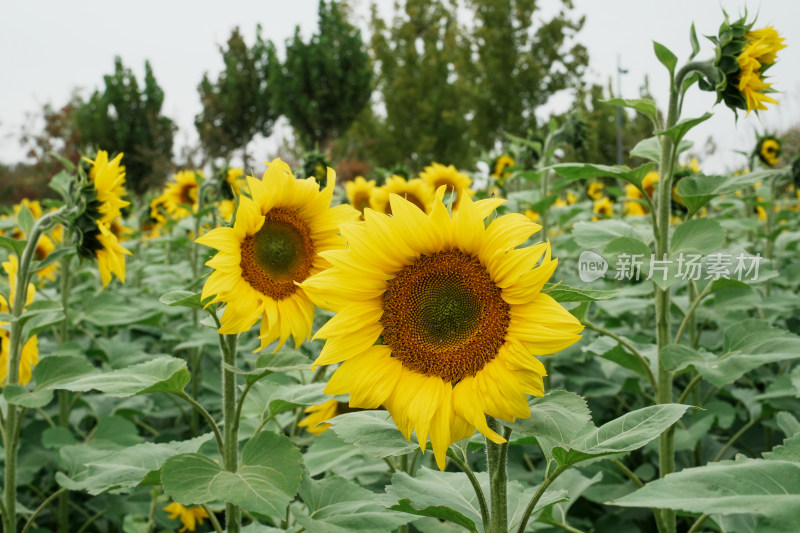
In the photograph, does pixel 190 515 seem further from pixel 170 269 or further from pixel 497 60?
pixel 497 60

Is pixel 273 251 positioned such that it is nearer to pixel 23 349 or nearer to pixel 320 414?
pixel 320 414

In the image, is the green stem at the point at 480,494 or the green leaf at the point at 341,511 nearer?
the green stem at the point at 480,494

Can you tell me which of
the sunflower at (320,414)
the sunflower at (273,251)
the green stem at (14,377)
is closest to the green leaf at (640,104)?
the sunflower at (273,251)

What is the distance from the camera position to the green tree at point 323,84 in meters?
21.1

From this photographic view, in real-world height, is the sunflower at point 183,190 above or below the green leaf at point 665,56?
below

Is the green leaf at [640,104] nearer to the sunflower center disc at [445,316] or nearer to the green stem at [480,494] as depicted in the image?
the sunflower center disc at [445,316]

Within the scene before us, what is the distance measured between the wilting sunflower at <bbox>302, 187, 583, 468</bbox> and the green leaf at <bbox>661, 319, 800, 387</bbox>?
2.58 ft

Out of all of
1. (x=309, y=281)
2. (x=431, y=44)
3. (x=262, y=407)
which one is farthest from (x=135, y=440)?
(x=431, y=44)

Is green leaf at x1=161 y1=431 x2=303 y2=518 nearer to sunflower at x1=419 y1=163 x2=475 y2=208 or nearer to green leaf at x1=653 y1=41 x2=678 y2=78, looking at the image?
green leaf at x1=653 y1=41 x2=678 y2=78

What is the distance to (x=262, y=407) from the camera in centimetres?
182

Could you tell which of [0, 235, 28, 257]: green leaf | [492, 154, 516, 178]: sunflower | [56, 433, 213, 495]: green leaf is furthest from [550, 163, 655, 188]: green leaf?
[492, 154, 516, 178]: sunflower

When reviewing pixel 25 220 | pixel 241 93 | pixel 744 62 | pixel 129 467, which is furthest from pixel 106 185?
pixel 241 93

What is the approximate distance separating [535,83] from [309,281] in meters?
18.1

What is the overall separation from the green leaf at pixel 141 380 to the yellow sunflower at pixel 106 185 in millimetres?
799
